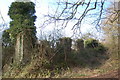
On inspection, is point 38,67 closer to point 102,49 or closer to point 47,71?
point 47,71

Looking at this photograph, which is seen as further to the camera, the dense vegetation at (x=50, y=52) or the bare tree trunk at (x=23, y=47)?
the bare tree trunk at (x=23, y=47)

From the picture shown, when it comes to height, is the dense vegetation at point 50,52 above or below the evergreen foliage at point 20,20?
below

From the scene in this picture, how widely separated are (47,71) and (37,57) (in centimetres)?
49

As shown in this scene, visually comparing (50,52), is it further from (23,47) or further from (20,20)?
(20,20)

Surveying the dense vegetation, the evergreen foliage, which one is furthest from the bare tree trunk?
the evergreen foliage

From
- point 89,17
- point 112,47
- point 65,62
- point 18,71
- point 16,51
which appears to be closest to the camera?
point 89,17

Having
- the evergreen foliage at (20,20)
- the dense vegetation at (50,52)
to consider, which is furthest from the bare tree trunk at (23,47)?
the evergreen foliage at (20,20)

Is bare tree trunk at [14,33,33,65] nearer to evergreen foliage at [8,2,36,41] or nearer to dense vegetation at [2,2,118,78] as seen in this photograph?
dense vegetation at [2,2,118,78]

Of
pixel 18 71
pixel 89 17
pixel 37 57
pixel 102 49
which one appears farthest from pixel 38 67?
pixel 102 49

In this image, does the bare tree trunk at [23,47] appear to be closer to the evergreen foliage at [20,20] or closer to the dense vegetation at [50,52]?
the dense vegetation at [50,52]

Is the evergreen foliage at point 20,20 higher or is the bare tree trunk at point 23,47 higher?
the evergreen foliage at point 20,20

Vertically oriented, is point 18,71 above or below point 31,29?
below

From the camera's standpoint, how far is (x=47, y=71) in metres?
4.37

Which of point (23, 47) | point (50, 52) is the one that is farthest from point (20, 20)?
point (50, 52)
